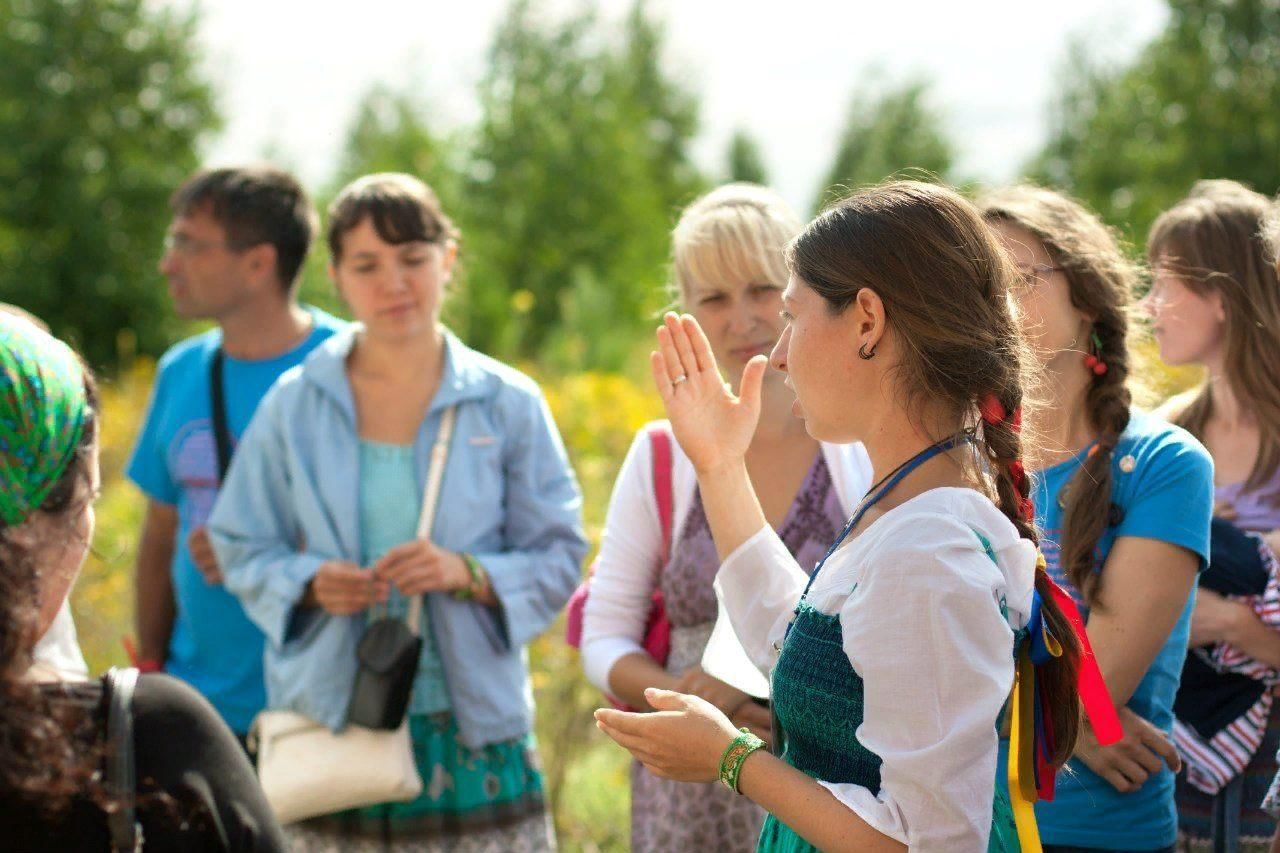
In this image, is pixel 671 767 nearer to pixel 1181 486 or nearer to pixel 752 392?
pixel 752 392

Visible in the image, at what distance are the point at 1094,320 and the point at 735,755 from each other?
4.35 ft

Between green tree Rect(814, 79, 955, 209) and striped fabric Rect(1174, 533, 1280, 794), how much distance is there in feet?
114

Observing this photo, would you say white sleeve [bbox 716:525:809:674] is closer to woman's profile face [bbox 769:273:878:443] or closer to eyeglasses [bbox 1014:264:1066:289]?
woman's profile face [bbox 769:273:878:443]

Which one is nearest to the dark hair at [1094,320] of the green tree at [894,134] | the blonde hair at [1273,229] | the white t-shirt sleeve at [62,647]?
the blonde hair at [1273,229]

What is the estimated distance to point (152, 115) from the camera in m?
20.0

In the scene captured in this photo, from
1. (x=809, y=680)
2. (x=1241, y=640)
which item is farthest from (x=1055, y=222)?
(x=809, y=680)

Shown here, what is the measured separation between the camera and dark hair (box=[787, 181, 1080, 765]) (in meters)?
1.85

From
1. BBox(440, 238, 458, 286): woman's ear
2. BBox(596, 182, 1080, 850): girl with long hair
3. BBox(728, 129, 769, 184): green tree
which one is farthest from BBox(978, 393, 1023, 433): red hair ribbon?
BBox(728, 129, 769, 184): green tree

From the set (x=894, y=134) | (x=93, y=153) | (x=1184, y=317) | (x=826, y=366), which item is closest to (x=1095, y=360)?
(x=1184, y=317)

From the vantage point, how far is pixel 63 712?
158 centimetres

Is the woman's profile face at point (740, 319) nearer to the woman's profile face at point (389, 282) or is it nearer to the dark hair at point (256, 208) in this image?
the woman's profile face at point (389, 282)

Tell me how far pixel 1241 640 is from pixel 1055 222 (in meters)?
0.96

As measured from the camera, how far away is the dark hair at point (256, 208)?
13.8 feet

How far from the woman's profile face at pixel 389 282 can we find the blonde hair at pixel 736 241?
0.79 metres
